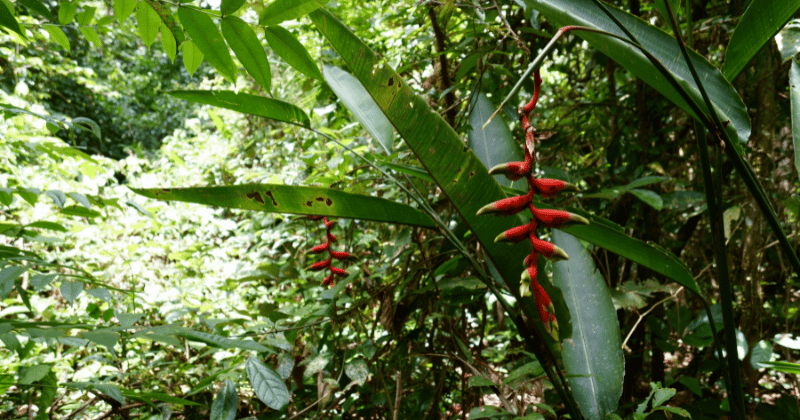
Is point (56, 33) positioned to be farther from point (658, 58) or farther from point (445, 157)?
point (658, 58)

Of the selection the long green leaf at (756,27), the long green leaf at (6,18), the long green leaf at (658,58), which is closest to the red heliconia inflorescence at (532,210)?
the long green leaf at (658,58)

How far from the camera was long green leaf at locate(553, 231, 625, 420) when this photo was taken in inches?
26.3

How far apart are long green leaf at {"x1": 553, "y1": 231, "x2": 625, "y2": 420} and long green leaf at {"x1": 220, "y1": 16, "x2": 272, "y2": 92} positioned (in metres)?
0.62

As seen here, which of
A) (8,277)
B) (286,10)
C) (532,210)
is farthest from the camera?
(8,277)

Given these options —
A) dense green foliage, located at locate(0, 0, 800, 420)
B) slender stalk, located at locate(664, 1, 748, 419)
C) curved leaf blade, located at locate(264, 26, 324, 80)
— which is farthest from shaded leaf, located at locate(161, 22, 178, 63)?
slender stalk, located at locate(664, 1, 748, 419)

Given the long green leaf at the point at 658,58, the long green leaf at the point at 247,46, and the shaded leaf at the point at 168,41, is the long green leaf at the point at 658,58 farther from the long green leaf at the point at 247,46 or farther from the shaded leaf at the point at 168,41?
the shaded leaf at the point at 168,41

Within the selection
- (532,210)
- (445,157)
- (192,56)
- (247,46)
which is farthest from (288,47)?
(532,210)

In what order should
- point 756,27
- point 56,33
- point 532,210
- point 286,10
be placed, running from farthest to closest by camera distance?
point 56,33 → point 286,10 → point 756,27 → point 532,210

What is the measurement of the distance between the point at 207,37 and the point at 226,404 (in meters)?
0.70

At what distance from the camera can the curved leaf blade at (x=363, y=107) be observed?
0.81 m

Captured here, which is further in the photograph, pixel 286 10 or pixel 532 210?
pixel 286 10

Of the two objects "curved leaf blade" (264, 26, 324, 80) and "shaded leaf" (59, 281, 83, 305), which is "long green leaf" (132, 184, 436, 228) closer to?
"curved leaf blade" (264, 26, 324, 80)

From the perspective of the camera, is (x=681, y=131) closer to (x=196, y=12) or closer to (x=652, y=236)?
(x=652, y=236)

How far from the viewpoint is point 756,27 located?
53 cm
